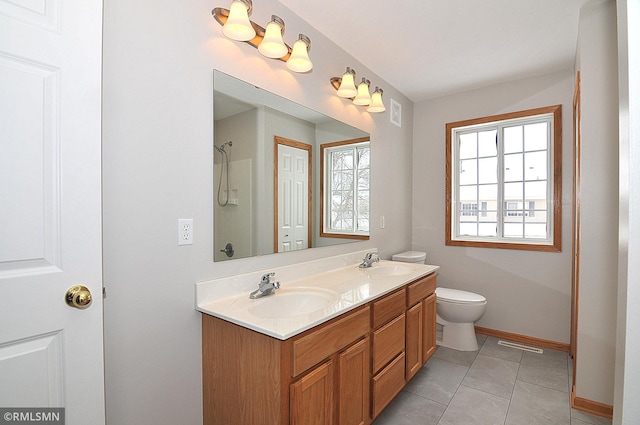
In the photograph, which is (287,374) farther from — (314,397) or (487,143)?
(487,143)

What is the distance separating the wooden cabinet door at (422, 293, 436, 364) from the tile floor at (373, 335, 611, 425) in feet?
0.66

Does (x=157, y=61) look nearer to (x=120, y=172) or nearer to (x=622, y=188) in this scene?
(x=120, y=172)

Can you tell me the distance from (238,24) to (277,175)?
2.63 ft

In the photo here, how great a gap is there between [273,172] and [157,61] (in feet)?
2.59

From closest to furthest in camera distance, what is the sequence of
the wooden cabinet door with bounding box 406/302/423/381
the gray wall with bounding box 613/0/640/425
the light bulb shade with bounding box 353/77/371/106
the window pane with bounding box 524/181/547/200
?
the gray wall with bounding box 613/0/640/425
the wooden cabinet door with bounding box 406/302/423/381
the light bulb shade with bounding box 353/77/371/106
the window pane with bounding box 524/181/547/200

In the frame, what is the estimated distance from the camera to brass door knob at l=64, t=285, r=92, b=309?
968 mm

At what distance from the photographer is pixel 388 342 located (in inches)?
70.9

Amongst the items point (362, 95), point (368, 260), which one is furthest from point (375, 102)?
point (368, 260)

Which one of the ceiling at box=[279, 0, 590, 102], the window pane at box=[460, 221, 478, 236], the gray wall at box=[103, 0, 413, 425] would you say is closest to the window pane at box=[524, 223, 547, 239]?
the window pane at box=[460, 221, 478, 236]

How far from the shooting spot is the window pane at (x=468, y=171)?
130 inches

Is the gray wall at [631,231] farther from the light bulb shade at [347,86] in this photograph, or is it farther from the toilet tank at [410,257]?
the toilet tank at [410,257]

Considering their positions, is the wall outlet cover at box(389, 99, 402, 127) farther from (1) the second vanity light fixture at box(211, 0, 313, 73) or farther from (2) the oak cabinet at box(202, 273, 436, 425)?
(2) the oak cabinet at box(202, 273, 436, 425)

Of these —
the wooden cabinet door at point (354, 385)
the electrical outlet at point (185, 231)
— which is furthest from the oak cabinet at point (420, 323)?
the electrical outlet at point (185, 231)

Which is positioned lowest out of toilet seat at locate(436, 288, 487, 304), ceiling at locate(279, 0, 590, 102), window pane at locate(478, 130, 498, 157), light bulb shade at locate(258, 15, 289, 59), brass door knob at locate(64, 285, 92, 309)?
toilet seat at locate(436, 288, 487, 304)
